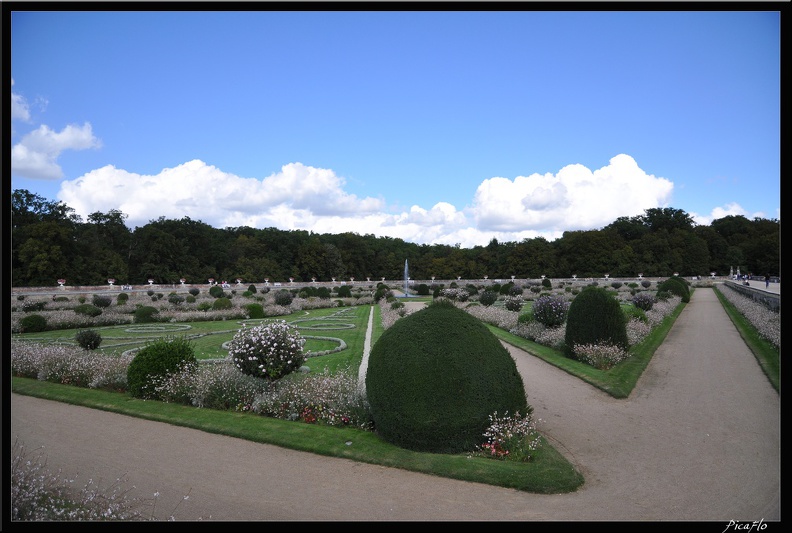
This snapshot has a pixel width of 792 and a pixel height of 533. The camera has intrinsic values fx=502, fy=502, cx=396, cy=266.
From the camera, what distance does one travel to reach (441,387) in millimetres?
5410

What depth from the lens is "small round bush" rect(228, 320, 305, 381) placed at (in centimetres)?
791

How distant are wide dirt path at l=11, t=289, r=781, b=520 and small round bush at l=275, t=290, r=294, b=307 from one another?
691 centimetres

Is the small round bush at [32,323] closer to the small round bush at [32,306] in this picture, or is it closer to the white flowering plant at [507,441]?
the small round bush at [32,306]

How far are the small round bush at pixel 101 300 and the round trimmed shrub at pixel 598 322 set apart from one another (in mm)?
14843


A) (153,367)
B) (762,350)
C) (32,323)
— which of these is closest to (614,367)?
(762,350)

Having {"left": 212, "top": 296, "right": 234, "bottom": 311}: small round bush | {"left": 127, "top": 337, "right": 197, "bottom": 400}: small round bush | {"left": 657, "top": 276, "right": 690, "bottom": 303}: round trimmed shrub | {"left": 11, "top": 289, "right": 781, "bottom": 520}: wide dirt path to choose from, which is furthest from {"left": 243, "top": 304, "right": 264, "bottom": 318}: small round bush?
{"left": 657, "top": 276, "right": 690, "bottom": 303}: round trimmed shrub

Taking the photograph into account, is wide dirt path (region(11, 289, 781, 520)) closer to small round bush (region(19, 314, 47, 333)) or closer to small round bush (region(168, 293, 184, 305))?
small round bush (region(168, 293, 184, 305))

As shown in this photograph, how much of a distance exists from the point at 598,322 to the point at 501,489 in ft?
25.3

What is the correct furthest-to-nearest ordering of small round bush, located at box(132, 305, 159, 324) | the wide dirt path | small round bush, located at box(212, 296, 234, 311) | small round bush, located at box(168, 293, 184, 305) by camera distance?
small round bush, located at box(132, 305, 159, 324)
small round bush, located at box(168, 293, 184, 305)
small round bush, located at box(212, 296, 234, 311)
the wide dirt path

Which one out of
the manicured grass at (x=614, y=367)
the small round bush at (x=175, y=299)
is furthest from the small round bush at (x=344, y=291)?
the manicured grass at (x=614, y=367)

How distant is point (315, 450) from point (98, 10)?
4.88 metres

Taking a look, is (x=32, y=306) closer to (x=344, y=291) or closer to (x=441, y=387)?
(x=344, y=291)

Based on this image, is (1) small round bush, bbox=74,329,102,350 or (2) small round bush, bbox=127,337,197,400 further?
(1) small round bush, bbox=74,329,102,350
